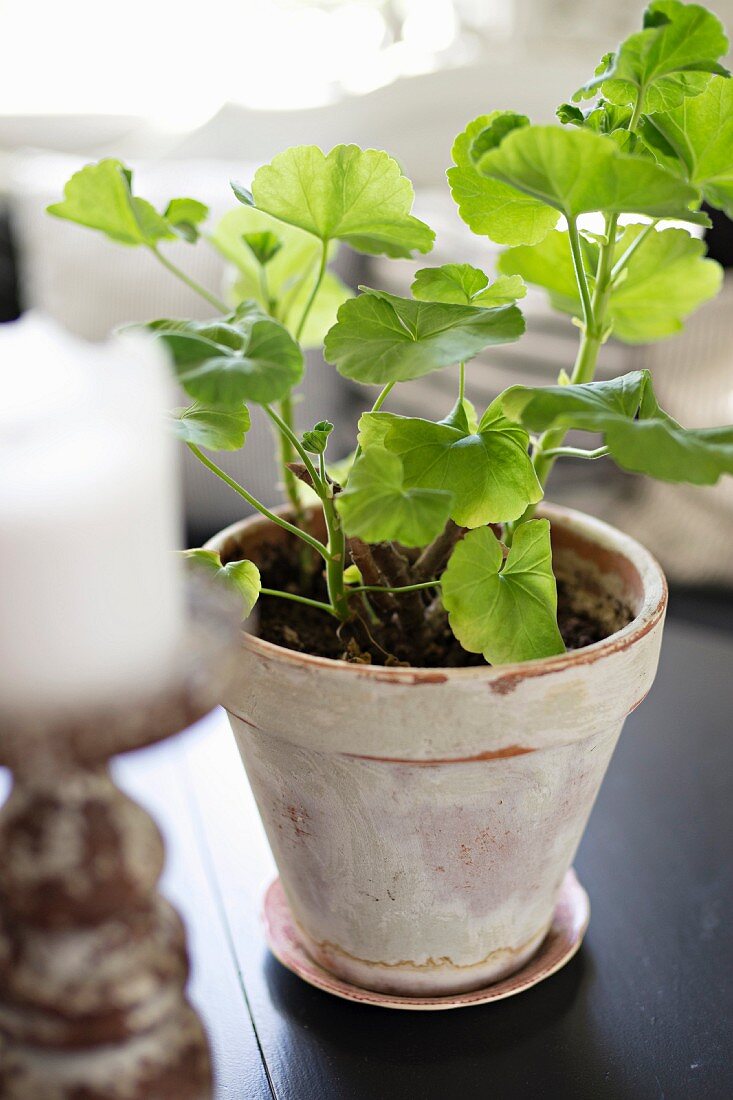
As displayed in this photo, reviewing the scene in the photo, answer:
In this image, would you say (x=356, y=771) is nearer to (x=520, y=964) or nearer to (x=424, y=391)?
(x=520, y=964)

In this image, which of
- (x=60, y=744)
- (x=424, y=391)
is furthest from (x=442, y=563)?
(x=424, y=391)

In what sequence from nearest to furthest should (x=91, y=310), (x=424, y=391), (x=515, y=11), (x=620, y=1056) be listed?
1. (x=620, y=1056)
2. (x=424, y=391)
3. (x=91, y=310)
4. (x=515, y=11)

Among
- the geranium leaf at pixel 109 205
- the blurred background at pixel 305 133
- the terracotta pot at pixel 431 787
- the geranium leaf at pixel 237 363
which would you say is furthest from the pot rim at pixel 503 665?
the blurred background at pixel 305 133

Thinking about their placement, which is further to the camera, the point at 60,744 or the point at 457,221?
the point at 457,221

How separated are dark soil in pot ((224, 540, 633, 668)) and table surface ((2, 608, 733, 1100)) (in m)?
0.10

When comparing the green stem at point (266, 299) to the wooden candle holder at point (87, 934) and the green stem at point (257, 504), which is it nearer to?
the green stem at point (257, 504)

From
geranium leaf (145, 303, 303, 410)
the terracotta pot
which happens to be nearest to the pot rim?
the terracotta pot

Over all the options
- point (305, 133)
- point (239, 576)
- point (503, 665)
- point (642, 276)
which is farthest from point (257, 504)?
point (305, 133)

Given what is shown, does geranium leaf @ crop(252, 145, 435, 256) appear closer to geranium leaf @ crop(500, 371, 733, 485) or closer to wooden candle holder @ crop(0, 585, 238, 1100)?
geranium leaf @ crop(500, 371, 733, 485)

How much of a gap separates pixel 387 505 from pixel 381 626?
0.54 ft

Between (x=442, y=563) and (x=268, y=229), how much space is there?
0.76ft

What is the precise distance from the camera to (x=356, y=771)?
17.7 inches

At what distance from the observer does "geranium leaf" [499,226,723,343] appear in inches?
21.8

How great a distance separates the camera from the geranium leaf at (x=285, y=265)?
625 millimetres
